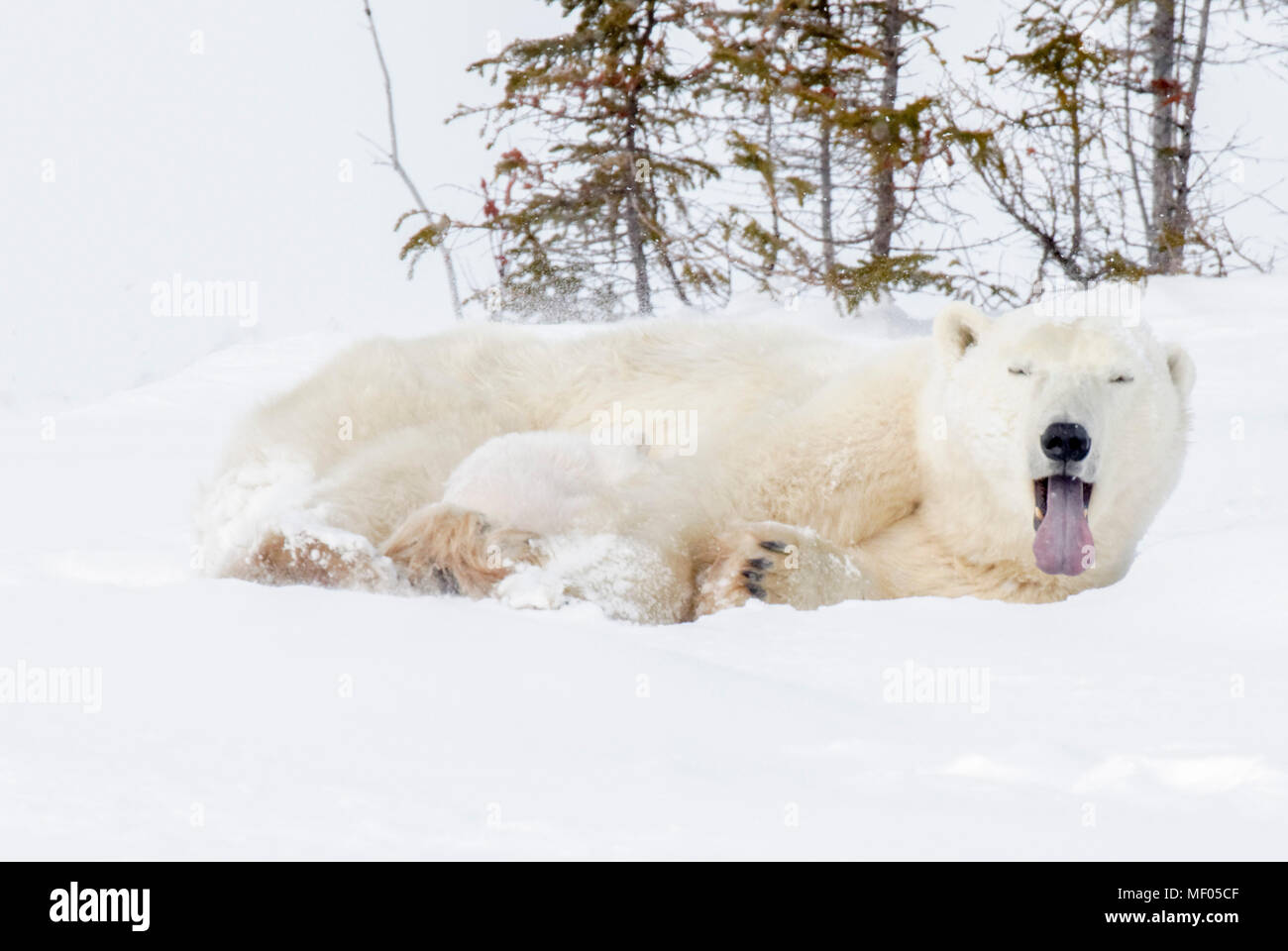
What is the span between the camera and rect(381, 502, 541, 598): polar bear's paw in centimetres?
346

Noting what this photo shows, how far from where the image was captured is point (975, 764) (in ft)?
7.03

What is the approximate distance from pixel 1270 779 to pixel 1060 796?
1.19 ft

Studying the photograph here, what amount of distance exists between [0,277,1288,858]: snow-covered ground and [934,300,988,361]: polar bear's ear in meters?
0.77

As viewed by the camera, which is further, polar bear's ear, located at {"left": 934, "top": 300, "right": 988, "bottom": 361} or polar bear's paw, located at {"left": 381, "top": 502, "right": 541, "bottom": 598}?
polar bear's ear, located at {"left": 934, "top": 300, "right": 988, "bottom": 361}

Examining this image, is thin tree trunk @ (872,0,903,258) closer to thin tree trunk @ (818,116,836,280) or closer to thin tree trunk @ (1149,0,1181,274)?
thin tree trunk @ (818,116,836,280)

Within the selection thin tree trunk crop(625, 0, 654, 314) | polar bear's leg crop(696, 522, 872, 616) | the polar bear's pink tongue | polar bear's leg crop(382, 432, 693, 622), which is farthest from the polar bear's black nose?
thin tree trunk crop(625, 0, 654, 314)

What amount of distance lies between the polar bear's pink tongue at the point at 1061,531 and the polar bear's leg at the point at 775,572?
521mm

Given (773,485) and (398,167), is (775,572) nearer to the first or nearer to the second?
(773,485)

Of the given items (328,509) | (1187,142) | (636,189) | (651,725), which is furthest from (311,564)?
(1187,142)

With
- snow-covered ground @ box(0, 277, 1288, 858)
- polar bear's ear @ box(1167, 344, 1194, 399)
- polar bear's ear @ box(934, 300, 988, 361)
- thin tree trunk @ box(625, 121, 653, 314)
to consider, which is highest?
thin tree trunk @ box(625, 121, 653, 314)

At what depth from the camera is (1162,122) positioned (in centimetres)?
1129

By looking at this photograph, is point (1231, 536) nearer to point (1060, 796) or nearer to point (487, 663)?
point (1060, 796)

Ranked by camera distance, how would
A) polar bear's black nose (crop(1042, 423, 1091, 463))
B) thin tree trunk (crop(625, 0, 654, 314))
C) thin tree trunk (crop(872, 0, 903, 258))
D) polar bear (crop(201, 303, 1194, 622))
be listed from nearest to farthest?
polar bear's black nose (crop(1042, 423, 1091, 463)), polar bear (crop(201, 303, 1194, 622)), thin tree trunk (crop(872, 0, 903, 258)), thin tree trunk (crop(625, 0, 654, 314))

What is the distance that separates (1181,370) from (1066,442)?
0.75 meters
